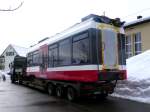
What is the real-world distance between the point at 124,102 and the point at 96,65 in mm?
2253

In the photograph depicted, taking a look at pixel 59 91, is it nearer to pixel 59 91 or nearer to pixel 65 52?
pixel 59 91

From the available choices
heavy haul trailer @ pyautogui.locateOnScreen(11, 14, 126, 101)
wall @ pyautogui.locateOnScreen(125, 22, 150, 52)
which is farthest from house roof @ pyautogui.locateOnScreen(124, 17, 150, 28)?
heavy haul trailer @ pyautogui.locateOnScreen(11, 14, 126, 101)

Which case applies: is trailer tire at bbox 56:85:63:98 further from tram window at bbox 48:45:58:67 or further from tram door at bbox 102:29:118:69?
tram door at bbox 102:29:118:69

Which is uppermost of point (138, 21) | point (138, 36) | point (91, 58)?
point (138, 21)

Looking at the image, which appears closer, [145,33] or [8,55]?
[145,33]

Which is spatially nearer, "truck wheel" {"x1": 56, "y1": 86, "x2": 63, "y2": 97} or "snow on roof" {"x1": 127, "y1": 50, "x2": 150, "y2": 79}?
"truck wheel" {"x1": 56, "y1": 86, "x2": 63, "y2": 97}

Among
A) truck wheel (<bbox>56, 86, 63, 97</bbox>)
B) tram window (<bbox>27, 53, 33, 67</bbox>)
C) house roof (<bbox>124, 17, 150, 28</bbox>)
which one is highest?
house roof (<bbox>124, 17, 150, 28</bbox>)

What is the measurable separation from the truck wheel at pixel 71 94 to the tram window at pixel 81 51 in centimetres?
136

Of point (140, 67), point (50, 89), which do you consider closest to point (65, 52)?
point (50, 89)

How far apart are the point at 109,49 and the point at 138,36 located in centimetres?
1550

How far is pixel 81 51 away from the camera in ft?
44.4

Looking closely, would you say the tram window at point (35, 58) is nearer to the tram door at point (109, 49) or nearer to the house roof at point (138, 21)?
the tram door at point (109, 49)

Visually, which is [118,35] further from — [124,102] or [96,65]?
[124,102]

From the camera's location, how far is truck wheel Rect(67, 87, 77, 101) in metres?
14.1
